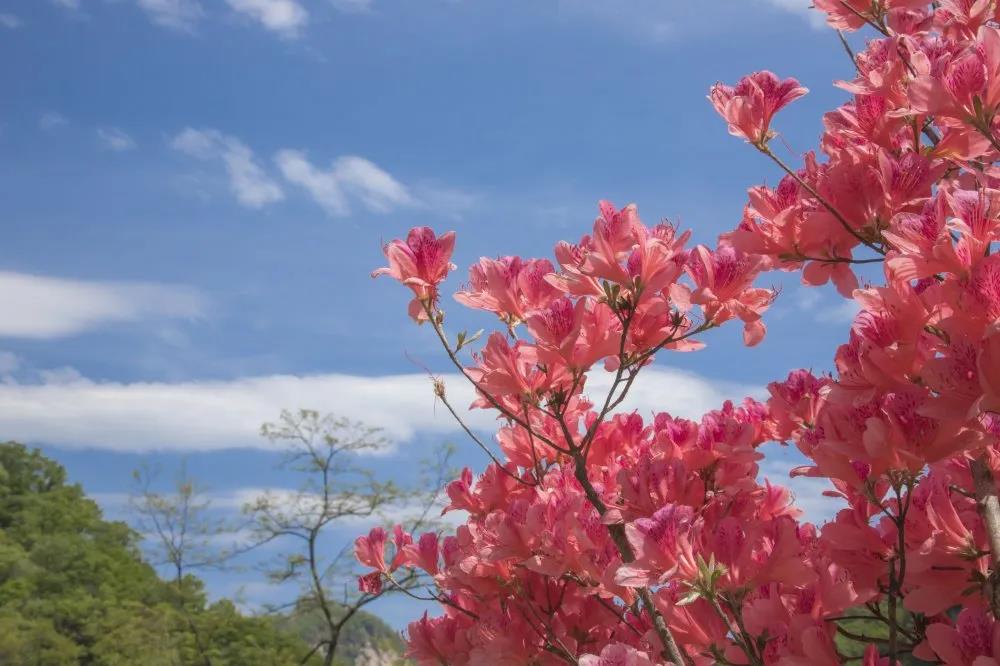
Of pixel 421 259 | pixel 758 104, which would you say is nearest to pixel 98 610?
pixel 421 259

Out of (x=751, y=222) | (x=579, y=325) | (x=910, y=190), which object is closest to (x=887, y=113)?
(x=910, y=190)

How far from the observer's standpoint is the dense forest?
60.3 ft

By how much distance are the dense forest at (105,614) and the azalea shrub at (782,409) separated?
49.8 feet

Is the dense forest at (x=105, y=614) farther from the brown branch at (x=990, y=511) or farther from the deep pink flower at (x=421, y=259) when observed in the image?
the brown branch at (x=990, y=511)

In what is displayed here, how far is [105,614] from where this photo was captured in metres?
21.1

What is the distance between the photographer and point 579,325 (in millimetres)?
1567

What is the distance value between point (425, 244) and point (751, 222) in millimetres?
630

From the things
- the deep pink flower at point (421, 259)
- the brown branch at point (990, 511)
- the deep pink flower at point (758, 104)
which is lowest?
the brown branch at point (990, 511)

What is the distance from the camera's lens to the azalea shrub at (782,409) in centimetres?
133

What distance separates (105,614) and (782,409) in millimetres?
22528

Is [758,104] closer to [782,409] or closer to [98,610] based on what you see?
[782,409]

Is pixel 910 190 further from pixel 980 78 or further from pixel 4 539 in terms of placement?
pixel 4 539

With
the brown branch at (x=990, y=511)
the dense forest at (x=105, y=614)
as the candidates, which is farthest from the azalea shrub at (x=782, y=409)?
the dense forest at (x=105, y=614)

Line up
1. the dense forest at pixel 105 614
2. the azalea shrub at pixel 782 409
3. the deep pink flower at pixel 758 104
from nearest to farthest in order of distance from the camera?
the azalea shrub at pixel 782 409 < the deep pink flower at pixel 758 104 < the dense forest at pixel 105 614
